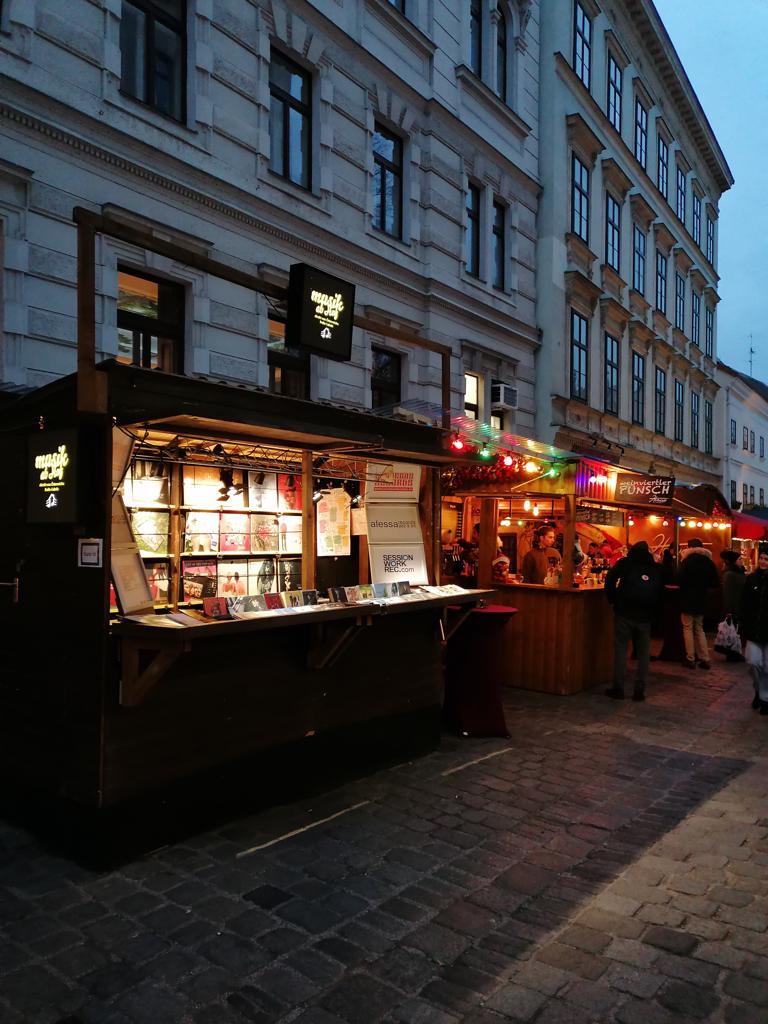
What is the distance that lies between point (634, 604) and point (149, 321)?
7208mm

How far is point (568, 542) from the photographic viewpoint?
34.0ft

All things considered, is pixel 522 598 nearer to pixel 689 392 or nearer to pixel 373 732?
pixel 373 732

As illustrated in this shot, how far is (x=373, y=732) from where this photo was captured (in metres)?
6.65

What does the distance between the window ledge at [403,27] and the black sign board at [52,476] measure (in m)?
11.6

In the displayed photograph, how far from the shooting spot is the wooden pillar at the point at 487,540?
10.8 meters

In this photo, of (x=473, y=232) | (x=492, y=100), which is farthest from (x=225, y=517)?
(x=492, y=100)

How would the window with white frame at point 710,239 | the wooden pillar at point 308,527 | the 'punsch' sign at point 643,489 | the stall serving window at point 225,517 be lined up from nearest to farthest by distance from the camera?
the stall serving window at point 225,517 → the wooden pillar at point 308,527 → the 'punsch' sign at point 643,489 → the window with white frame at point 710,239

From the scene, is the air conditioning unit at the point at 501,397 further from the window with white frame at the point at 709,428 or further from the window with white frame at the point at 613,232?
the window with white frame at the point at 709,428

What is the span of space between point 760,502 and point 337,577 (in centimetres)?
4010

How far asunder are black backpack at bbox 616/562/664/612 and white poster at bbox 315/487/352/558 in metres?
4.33

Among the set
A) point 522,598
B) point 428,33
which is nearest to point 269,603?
point 522,598

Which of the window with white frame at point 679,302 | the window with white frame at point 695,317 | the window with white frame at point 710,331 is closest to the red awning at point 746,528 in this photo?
the window with white frame at point 679,302

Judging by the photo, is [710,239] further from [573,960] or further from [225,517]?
[573,960]

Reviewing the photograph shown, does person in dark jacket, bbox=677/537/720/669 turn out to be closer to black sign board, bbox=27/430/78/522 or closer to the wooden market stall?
the wooden market stall
